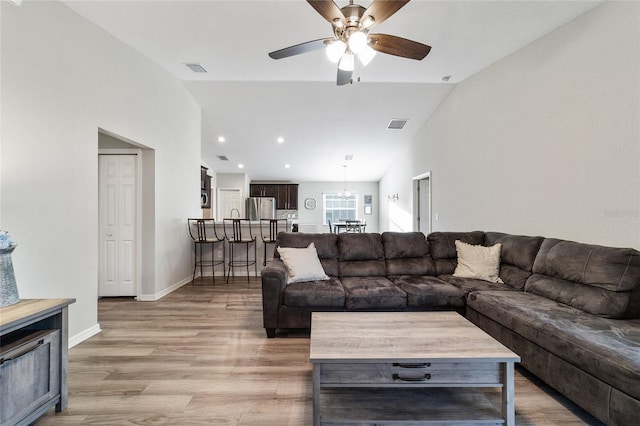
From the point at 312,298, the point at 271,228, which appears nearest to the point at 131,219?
the point at 271,228

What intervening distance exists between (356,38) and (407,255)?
2.40m

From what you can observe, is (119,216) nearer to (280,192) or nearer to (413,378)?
(413,378)

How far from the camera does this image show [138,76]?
3604 millimetres

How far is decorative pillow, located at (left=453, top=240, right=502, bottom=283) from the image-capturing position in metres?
3.13

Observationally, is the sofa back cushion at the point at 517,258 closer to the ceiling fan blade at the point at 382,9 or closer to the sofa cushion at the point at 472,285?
the sofa cushion at the point at 472,285

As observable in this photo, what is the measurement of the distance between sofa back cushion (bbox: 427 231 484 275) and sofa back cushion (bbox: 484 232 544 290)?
317mm

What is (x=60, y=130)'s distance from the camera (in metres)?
2.50

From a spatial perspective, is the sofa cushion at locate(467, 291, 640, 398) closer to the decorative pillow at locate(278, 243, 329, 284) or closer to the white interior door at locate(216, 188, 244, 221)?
the decorative pillow at locate(278, 243, 329, 284)

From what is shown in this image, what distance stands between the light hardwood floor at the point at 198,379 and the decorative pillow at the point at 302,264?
578 mm

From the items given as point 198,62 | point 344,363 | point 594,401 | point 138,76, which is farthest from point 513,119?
point 138,76

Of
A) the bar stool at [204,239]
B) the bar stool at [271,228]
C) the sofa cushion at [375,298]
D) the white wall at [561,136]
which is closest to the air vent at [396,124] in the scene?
the white wall at [561,136]

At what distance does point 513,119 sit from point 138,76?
4.78 metres

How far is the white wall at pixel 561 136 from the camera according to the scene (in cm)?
236

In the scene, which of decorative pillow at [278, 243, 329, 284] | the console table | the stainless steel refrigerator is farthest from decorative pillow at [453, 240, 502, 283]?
the stainless steel refrigerator
